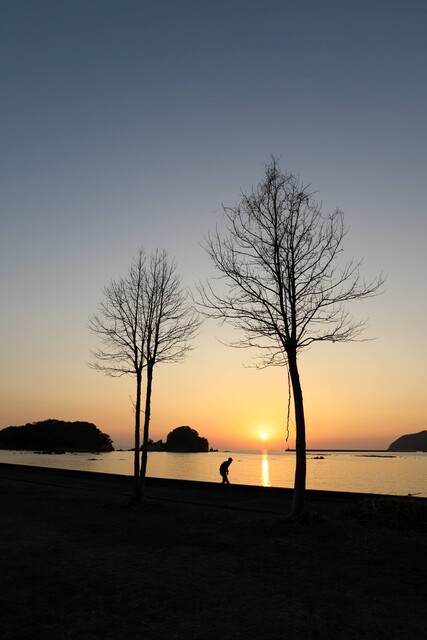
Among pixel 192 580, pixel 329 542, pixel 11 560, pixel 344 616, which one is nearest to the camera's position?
pixel 344 616

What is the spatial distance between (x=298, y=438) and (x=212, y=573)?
6065 mm

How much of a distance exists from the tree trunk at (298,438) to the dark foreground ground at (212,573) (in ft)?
1.73

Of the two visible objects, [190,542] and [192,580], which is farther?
[190,542]

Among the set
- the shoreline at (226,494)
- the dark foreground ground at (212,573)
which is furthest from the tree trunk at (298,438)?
the shoreline at (226,494)

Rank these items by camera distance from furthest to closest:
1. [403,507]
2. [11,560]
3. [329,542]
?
[403,507]
[329,542]
[11,560]

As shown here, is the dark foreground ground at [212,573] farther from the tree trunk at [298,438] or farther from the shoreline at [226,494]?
the shoreline at [226,494]

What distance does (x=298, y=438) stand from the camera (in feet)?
45.0

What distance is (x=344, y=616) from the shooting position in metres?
6.34

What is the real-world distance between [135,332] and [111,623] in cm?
1321

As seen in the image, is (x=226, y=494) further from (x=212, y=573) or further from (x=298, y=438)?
(x=212, y=573)

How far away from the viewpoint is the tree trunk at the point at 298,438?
13.1m

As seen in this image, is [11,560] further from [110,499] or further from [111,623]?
[110,499]

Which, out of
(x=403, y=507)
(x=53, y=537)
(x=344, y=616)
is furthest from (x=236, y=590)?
(x=403, y=507)

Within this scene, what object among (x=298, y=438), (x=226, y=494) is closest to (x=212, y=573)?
(x=298, y=438)
